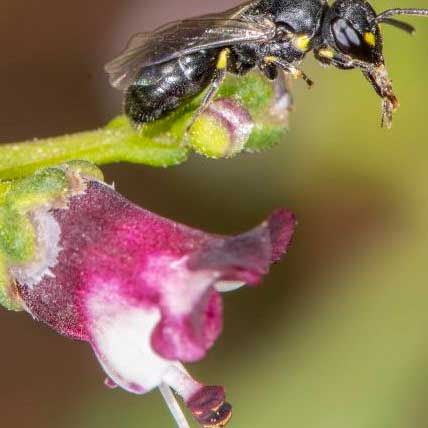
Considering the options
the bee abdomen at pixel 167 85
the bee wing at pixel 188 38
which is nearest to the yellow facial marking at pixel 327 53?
the bee wing at pixel 188 38

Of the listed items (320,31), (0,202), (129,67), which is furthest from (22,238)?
(320,31)

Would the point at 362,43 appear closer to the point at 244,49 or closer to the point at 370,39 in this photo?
the point at 370,39

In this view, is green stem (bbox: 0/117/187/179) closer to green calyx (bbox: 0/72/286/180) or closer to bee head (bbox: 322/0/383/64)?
green calyx (bbox: 0/72/286/180)

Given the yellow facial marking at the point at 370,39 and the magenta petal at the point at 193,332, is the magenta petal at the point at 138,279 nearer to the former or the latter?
the magenta petal at the point at 193,332

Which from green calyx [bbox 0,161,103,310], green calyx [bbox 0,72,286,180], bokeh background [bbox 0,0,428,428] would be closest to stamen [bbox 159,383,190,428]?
green calyx [bbox 0,161,103,310]

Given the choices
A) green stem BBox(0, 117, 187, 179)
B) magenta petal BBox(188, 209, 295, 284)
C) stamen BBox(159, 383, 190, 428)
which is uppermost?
magenta petal BBox(188, 209, 295, 284)

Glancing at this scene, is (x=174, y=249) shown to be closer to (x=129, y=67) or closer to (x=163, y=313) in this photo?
(x=163, y=313)
